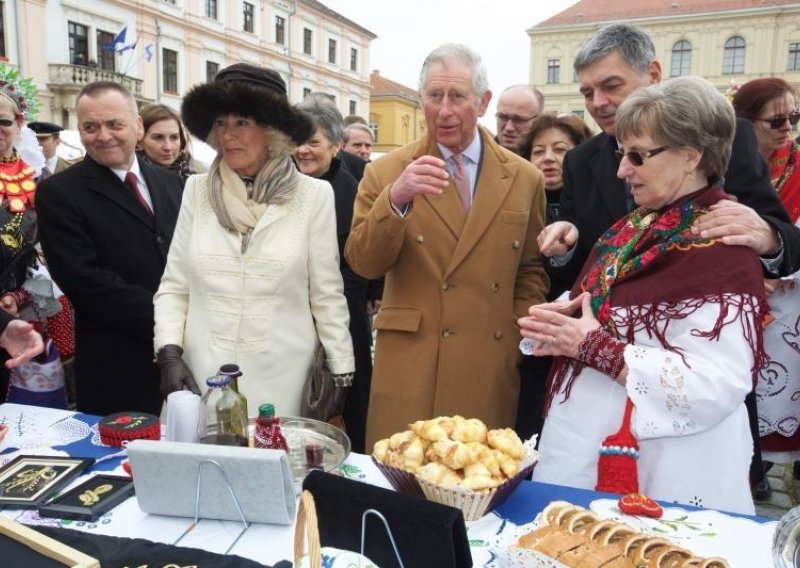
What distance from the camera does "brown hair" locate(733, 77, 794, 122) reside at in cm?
325

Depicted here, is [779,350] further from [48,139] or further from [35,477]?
[48,139]

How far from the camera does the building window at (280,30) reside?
33.2m

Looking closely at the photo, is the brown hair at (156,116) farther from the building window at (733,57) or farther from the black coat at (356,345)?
the building window at (733,57)

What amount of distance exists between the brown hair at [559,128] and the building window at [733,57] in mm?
39968

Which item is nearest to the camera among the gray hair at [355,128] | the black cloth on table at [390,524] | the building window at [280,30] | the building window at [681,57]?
the black cloth on table at [390,524]

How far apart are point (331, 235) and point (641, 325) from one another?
120cm

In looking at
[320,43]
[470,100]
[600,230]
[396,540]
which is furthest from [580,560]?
[320,43]

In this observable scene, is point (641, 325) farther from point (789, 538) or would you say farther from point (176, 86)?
point (176, 86)

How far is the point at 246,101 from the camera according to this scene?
2355 mm

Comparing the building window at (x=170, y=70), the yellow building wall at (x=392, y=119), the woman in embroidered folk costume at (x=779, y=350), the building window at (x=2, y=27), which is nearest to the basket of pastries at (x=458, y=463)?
the woman in embroidered folk costume at (x=779, y=350)

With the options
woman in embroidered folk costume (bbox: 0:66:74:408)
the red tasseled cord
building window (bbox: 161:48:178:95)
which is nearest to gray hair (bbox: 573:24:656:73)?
the red tasseled cord

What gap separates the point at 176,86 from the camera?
27531 millimetres

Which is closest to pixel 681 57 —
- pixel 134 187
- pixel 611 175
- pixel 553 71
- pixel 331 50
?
pixel 553 71

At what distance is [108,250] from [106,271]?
12cm
